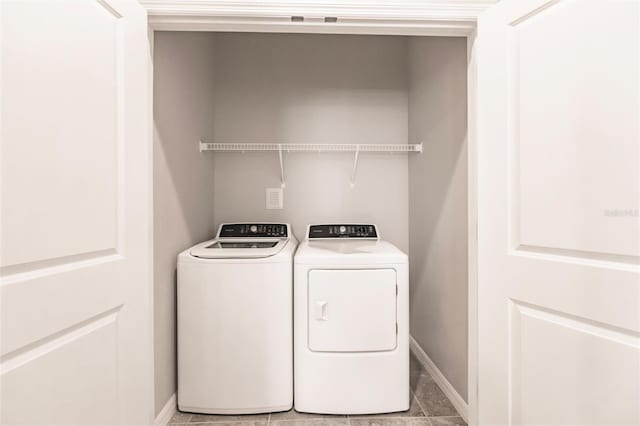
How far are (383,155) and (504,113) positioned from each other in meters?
1.54

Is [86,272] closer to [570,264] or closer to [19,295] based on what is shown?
[19,295]

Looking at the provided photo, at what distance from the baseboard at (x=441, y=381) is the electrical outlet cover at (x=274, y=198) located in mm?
1447

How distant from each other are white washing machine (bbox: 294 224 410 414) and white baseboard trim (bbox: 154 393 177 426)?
A: 673 mm

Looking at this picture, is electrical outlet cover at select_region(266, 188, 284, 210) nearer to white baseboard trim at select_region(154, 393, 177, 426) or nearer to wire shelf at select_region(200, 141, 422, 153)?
wire shelf at select_region(200, 141, 422, 153)

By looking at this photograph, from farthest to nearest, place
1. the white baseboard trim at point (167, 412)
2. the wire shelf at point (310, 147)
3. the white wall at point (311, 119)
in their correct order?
the white wall at point (311, 119), the wire shelf at point (310, 147), the white baseboard trim at point (167, 412)

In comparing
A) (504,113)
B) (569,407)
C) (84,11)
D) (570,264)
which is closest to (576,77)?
(504,113)

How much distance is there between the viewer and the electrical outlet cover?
2.73 meters

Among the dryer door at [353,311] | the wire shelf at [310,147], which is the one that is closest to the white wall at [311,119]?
the wire shelf at [310,147]

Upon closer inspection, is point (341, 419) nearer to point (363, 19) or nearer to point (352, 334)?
point (352, 334)

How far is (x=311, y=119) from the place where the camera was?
2740mm

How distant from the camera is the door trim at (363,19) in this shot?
140cm

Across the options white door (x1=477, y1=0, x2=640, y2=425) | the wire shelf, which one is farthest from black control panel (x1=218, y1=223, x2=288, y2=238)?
white door (x1=477, y1=0, x2=640, y2=425)

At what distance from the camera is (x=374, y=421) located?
1.85m

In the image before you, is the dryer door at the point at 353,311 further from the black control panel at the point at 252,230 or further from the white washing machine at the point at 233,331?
the black control panel at the point at 252,230
